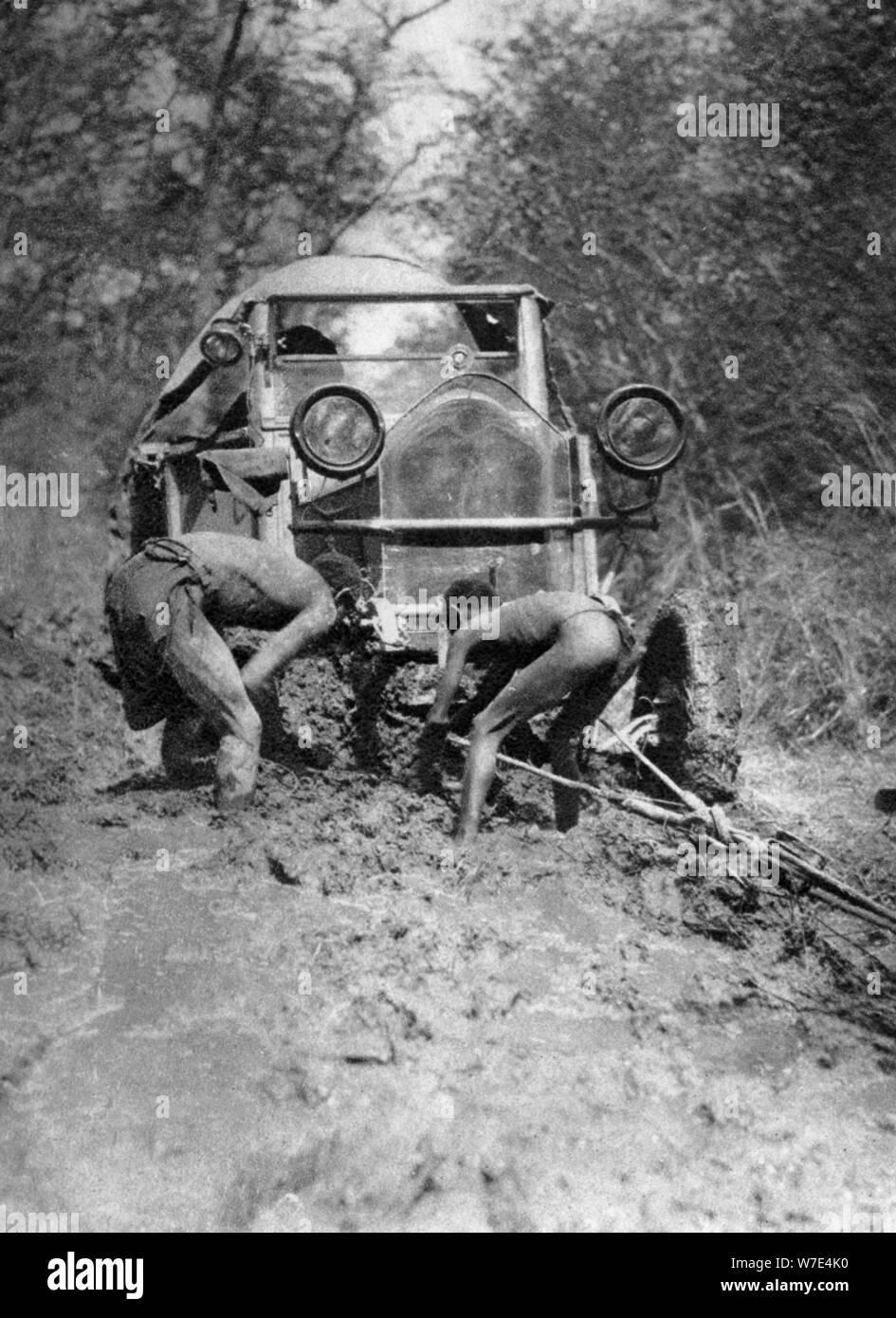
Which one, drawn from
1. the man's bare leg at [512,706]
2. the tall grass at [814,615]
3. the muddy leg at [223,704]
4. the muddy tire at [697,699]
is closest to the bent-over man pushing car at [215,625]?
the muddy leg at [223,704]

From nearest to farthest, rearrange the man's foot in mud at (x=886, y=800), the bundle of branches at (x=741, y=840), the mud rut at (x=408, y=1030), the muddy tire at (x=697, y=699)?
the mud rut at (x=408, y=1030) → the bundle of branches at (x=741, y=840) → the muddy tire at (x=697, y=699) → the man's foot in mud at (x=886, y=800)

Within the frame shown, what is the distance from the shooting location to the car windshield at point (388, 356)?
19.8 ft

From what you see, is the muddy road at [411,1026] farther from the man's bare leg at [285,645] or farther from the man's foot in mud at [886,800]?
the man's foot in mud at [886,800]

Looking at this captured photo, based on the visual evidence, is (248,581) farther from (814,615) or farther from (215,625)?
(814,615)

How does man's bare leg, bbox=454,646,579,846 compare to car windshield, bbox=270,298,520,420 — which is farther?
car windshield, bbox=270,298,520,420

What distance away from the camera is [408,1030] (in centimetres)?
308

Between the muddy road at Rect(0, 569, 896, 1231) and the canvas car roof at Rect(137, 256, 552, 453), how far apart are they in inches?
98.1

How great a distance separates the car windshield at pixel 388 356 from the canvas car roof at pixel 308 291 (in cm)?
7

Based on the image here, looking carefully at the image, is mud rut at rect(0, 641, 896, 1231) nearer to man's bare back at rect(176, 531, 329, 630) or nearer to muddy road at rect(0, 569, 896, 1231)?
muddy road at rect(0, 569, 896, 1231)

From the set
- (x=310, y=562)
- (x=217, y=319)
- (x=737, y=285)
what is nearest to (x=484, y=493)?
(x=310, y=562)

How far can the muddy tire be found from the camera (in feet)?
16.4

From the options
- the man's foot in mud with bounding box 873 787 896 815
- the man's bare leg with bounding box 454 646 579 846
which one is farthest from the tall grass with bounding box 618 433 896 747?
the man's bare leg with bounding box 454 646 579 846

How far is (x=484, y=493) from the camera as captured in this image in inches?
194

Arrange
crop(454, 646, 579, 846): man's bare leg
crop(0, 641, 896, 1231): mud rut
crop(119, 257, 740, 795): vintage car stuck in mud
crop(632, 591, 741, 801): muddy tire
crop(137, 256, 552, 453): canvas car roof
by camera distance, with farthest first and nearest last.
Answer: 1. crop(137, 256, 552, 453): canvas car roof
2. crop(632, 591, 741, 801): muddy tire
3. crop(119, 257, 740, 795): vintage car stuck in mud
4. crop(454, 646, 579, 846): man's bare leg
5. crop(0, 641, 896, 1231): mud rut
